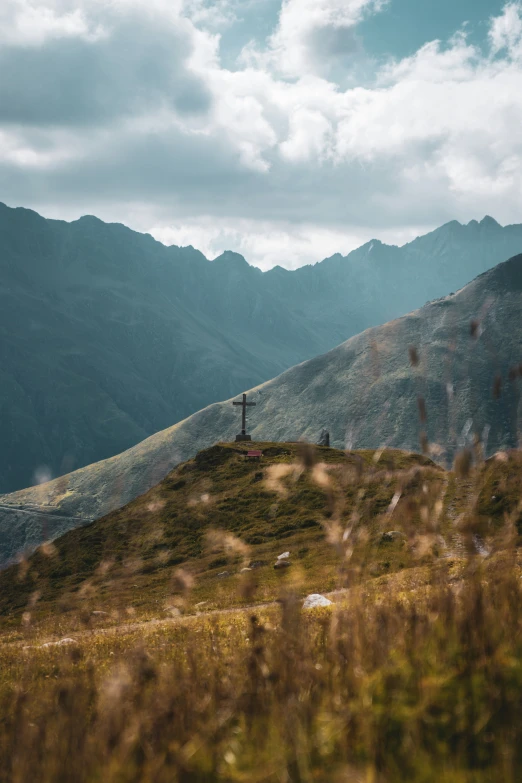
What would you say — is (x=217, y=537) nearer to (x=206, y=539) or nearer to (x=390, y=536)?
(x=206, y=539)

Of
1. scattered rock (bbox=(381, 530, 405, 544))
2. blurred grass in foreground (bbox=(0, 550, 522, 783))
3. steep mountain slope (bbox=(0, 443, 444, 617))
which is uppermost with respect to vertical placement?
blurred grass in foreground (bbox=(0, 550, 522, 783))

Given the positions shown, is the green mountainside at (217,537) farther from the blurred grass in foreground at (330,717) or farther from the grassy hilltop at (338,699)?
the blurred grass in foreground at (330,717)

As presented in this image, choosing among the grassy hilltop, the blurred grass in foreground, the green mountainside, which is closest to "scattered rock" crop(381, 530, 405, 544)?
the green mountainside

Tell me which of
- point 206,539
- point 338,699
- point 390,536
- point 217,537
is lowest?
point 390,536

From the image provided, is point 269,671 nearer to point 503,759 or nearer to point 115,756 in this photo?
point 115,756

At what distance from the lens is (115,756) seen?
10.1 ft

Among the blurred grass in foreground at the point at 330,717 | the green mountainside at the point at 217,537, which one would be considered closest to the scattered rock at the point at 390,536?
the green mountainside at the point at 217,537

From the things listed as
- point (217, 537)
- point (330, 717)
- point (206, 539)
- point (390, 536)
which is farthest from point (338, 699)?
point (390, 536)

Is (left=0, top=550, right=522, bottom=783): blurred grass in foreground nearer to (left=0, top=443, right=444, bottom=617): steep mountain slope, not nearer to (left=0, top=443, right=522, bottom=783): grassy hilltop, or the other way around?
(left=0, top=443, right=522, bottom=783): grassy hilltop

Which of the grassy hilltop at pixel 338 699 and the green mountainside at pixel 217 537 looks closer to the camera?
the grassy hilltop at pixel 338 699

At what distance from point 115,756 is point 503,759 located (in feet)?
6.41

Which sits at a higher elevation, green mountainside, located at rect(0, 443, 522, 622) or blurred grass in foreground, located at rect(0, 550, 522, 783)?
blurred grass in foreground, located at rect(0, 550, 522, 783)

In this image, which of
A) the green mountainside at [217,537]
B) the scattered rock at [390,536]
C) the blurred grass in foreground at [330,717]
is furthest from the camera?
the scattered rock at [390,536]

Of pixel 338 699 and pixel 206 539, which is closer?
pixel 338 699
